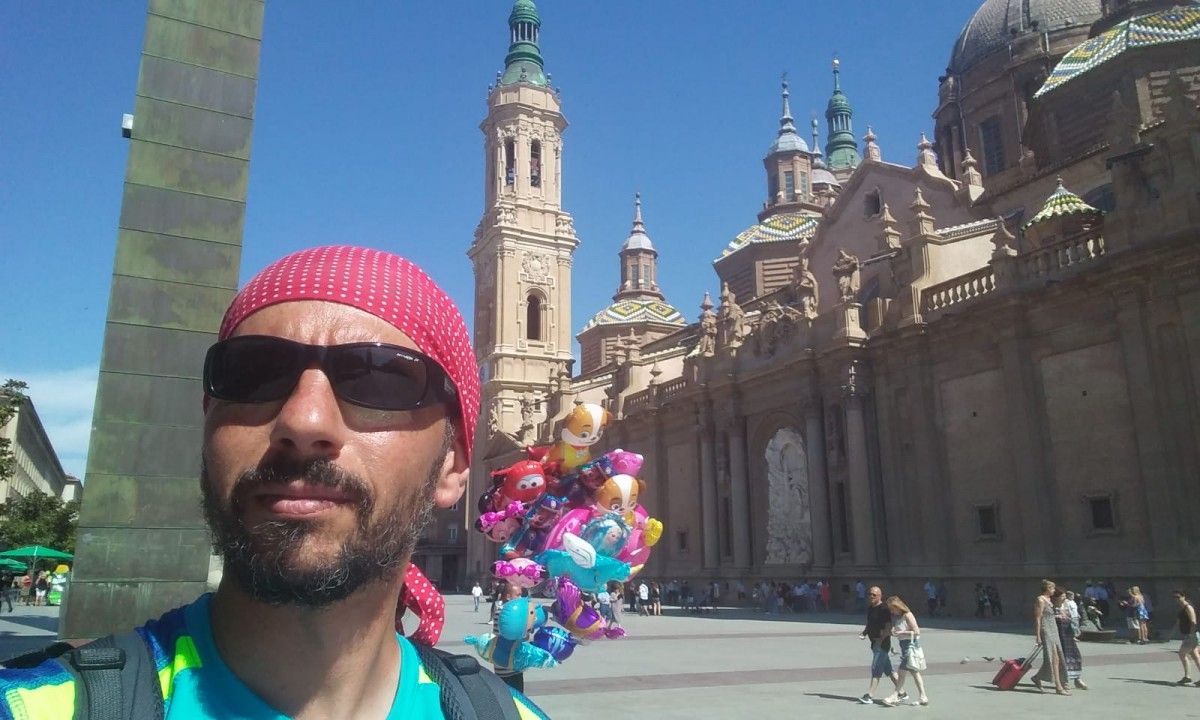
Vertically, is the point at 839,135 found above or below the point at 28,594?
above

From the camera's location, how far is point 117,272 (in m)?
7.92

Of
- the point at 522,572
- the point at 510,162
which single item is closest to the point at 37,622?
the point at 522,572

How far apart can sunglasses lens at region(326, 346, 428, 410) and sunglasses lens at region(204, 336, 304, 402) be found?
0.07 m

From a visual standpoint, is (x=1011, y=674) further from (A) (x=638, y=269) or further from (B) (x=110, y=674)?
(A) (x=638, y=269)

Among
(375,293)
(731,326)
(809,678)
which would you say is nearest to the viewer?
(375,293)

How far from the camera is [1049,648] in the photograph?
43.5 feet

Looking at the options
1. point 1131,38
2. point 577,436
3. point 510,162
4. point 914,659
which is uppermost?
point 510,162

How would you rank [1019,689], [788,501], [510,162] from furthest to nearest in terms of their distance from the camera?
[510,162]
[788,501]
[1019,689]

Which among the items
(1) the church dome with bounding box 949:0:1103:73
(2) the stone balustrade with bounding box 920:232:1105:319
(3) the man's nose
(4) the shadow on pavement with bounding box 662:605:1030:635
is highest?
(1) the church dome with bounding box 949:0:1103:73

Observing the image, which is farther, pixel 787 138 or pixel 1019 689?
pixel 787 138

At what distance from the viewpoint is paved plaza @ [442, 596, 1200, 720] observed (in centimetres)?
1144

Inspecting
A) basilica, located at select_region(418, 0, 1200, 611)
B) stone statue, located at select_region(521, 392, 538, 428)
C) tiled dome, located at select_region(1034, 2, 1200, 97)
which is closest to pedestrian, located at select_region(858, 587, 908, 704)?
basilica, located at select_region(418, 0, 1200, 611)

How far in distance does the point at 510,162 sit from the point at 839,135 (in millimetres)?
31429

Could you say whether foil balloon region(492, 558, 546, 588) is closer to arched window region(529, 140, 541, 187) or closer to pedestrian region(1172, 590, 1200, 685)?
pedestrian region(1172, 590, 1200, 685)
